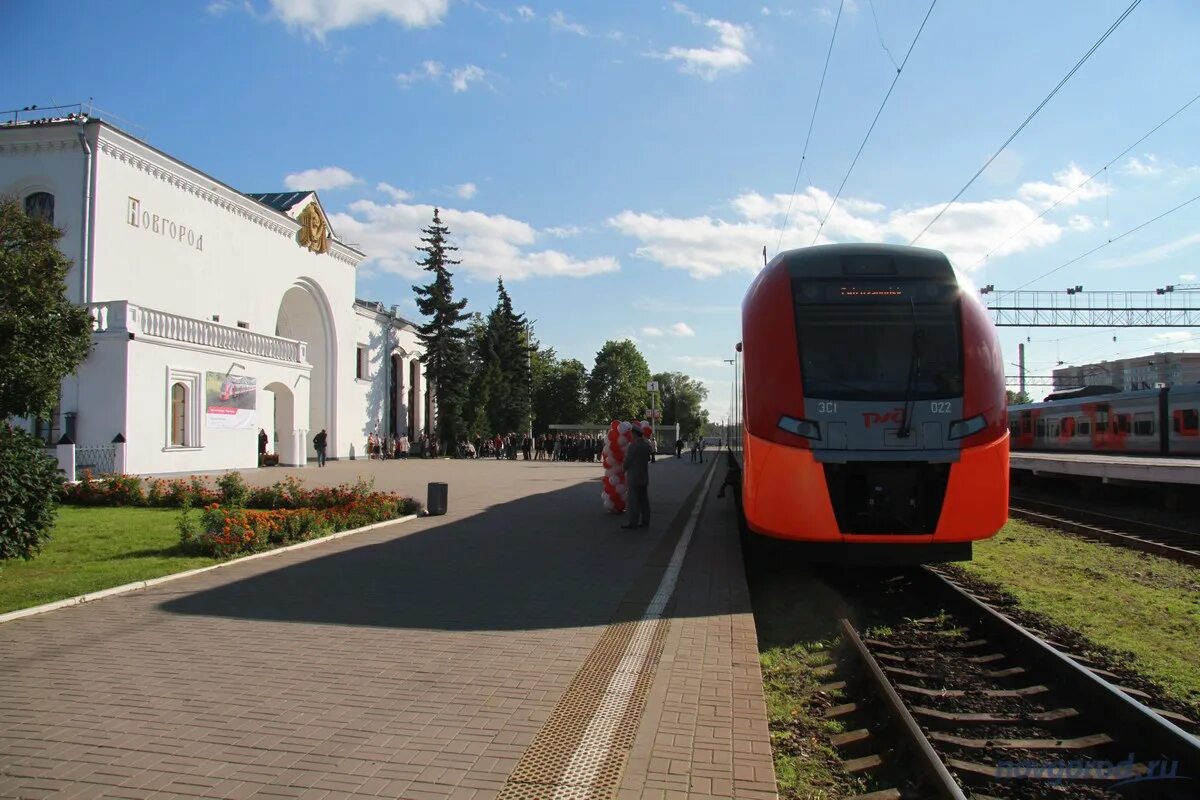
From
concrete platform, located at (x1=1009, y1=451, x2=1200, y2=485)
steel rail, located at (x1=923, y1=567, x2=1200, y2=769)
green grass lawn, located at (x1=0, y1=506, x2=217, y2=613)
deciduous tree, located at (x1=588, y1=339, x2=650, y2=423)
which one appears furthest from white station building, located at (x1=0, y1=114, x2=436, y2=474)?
deciduous tree, located at (x1=588, y1=339, x2=650, y2=423)

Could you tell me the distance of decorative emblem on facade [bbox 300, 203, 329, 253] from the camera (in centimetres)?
3975

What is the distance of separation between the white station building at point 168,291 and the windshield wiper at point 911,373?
2016 cm

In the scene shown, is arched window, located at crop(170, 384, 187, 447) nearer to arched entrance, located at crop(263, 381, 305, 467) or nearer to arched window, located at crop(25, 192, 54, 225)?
arched entrance, located at crop(263, 381, 305, 467)

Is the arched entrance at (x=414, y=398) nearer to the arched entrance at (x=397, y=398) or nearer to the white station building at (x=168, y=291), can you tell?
the arched entrance at (x=397, y=398)

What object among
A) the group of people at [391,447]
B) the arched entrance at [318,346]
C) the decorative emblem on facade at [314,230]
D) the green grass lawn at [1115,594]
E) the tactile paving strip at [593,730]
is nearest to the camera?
the tactile paving strip at [593,730]

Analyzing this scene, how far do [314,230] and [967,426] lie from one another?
3880 cm

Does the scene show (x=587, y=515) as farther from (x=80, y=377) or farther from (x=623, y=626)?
(x=80, y=377)

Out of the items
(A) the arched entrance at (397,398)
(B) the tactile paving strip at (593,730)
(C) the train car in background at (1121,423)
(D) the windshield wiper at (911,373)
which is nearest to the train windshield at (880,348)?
(D) the windshield wiper at (911,373)

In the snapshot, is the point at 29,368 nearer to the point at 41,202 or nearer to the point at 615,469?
the point at 615,469

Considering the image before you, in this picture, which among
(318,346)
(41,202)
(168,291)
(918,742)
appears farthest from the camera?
(318,346)

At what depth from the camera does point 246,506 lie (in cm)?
1454

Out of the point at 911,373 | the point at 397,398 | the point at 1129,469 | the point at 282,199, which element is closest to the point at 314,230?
the point at 282,199

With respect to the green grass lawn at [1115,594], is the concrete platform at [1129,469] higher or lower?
higher

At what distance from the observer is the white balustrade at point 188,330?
2283cm
